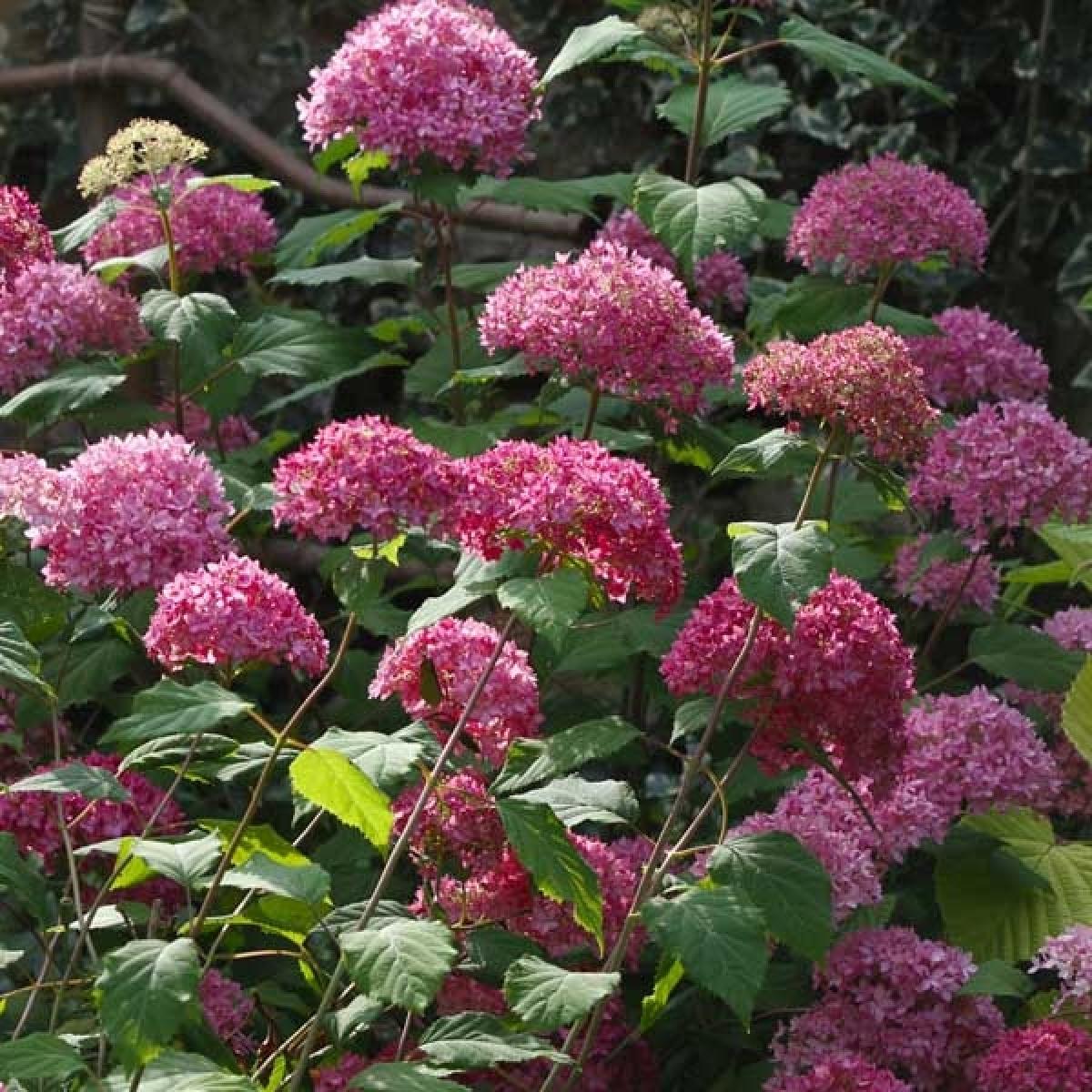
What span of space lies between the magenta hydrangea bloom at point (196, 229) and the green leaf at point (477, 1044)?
162 cm

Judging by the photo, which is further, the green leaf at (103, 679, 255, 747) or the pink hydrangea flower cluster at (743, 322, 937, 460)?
the pink hydrangea flower cluster at (743, 322, 937, 460)

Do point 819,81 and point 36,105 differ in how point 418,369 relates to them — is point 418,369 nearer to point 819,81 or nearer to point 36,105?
point 819,81

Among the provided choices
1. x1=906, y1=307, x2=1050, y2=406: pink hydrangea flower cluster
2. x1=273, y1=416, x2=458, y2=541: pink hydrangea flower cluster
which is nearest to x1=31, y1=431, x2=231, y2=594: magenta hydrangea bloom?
x1=273, y1=416, x2=458, y2=541: pink hydrangea flower cluster

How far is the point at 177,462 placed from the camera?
2.26m

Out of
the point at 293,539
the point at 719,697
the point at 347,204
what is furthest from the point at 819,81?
the point at 719,697

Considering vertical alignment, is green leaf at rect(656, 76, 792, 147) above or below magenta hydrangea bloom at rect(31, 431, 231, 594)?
above

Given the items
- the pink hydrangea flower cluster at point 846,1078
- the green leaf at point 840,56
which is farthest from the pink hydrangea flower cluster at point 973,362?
the pink hydrangea flower cluster at point 846,1078

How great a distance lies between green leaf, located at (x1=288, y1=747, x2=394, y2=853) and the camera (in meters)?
1.99

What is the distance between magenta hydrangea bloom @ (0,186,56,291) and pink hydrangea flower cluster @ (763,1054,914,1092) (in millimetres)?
1441

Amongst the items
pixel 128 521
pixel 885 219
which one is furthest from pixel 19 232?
pixel 885 219

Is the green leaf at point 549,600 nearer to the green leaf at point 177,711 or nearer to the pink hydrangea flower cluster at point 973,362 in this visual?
the green leaf at point 177,711

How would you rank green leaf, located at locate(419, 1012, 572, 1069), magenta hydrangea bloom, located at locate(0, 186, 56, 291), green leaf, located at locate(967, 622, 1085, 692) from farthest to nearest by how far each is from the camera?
green leaf, located at locate(967, 622, 1085, 692) → magenta hydrangea bloom, located at locate(0, 186, 56, 291) → green leaf, located at locate(419, 1012, 572, 1069)

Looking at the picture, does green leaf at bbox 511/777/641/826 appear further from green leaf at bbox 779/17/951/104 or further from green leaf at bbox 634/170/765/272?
green leaf at bbox 779/17/951/104

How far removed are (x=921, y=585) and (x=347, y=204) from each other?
177 cm
